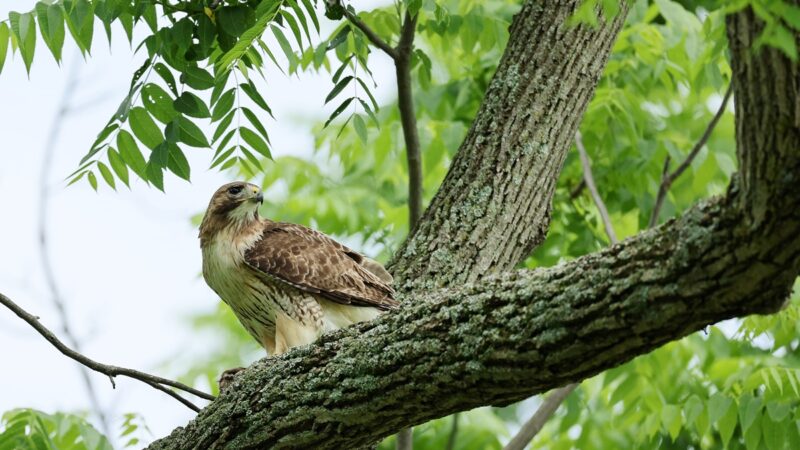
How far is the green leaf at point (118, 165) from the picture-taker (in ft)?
17.2

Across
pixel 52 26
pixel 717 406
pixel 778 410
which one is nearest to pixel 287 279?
pixel 52 26

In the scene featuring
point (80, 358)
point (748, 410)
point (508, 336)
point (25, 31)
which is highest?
point (25, 31)

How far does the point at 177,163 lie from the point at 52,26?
868 mm

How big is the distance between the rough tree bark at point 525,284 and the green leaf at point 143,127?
3.95ft

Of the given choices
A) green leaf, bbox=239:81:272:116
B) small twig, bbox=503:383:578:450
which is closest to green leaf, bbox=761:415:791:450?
small twig, bbox=503:383:578:450

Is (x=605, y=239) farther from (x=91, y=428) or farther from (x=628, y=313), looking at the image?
(x=628, y=313)

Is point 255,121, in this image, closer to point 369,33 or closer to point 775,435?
point 369,33

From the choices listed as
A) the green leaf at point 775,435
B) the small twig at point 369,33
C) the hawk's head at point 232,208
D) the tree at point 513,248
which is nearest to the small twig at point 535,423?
the tree at point 513,248

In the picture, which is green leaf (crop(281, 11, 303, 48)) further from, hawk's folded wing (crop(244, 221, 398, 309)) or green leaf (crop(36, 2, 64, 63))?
hawk's folded wing (crop(244, 221, 398, 309))

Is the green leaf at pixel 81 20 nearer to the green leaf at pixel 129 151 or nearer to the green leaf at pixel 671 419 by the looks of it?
the green leaf at pixel 129 151

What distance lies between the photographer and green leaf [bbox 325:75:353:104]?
4.90 metres

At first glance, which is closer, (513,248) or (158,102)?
(158,102)

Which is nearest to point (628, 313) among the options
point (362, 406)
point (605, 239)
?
point (362, 406)

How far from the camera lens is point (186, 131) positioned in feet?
16.0
